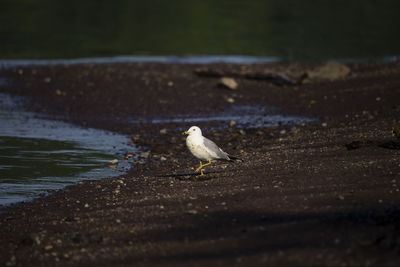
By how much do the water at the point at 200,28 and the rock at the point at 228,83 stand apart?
6.59m

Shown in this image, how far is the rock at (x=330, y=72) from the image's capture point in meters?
18.4

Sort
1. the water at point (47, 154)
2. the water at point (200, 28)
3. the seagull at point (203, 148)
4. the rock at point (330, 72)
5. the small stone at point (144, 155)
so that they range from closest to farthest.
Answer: the seagull at point (203, 148) → the water at point (47, 154) → the small stone at point (144, 155) → the rock at point (330, 72) → the water at point (200, 28)

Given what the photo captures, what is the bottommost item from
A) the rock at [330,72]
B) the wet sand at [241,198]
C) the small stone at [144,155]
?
the wet sand at [241,198]

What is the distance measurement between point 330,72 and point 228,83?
122 inches

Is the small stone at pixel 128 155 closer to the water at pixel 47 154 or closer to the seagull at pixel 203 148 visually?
the water at pixel 47 154

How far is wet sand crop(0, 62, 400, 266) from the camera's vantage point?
6270 mm

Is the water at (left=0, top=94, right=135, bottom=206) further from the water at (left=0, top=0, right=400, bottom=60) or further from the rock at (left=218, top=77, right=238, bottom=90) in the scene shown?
the water at (left=0, top=0, right=400, bottom=60)

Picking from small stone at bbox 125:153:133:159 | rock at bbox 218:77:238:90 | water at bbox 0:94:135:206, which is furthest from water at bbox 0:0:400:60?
small stone at bbox 125:153:133:159

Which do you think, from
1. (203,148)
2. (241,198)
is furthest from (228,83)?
(241,198)

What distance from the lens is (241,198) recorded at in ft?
26.8

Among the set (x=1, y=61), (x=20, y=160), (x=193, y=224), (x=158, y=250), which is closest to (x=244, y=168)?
(x=193, y=224)

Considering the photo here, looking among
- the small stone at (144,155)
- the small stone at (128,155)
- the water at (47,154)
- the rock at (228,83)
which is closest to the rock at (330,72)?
the rock at (228,83)

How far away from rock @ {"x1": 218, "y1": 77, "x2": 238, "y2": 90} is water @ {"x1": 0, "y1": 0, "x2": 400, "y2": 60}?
6.59 meters

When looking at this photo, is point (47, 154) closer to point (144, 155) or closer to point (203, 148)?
point (144, 155)
